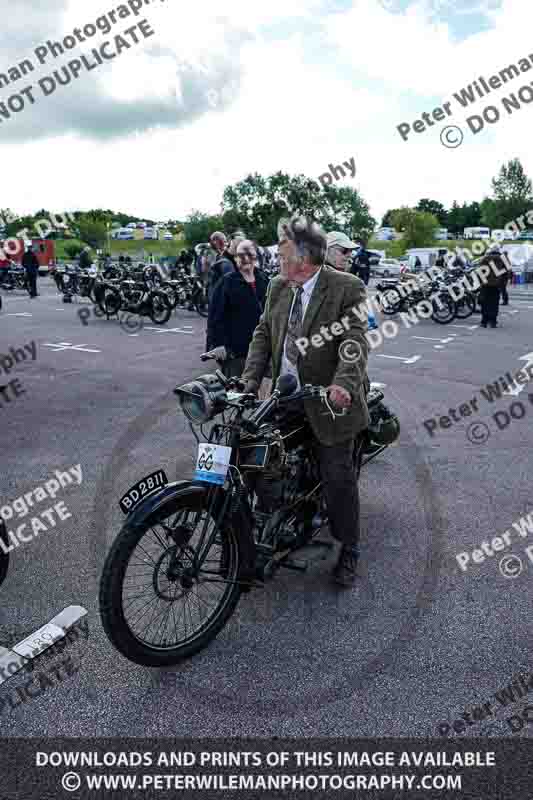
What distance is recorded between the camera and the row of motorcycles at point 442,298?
17375 mm

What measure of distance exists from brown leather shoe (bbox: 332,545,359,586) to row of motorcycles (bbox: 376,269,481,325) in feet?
47.2

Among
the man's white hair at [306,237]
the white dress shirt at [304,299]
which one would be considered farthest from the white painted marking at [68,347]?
the man's white hair at [306,237]

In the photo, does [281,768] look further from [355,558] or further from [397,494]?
[397,494]

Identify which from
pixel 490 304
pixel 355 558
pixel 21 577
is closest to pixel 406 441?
pixel 355 558

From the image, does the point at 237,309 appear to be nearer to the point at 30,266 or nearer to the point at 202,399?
the point at 202,399

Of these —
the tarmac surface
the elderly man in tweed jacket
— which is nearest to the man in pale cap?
the tarmac surface

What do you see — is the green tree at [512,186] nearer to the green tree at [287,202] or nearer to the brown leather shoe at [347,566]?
the green tree at [287,202]

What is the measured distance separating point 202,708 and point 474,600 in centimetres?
159

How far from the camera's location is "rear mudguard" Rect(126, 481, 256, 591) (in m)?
2.74

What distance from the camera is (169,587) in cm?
301

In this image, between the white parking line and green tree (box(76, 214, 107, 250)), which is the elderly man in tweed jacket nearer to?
the white parking line

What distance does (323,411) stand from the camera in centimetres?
344

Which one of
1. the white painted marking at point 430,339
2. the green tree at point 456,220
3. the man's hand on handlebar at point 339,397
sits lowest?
the white painted marking at point 430,339

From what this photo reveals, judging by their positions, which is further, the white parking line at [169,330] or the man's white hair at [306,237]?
the white parking line at [169,330]
